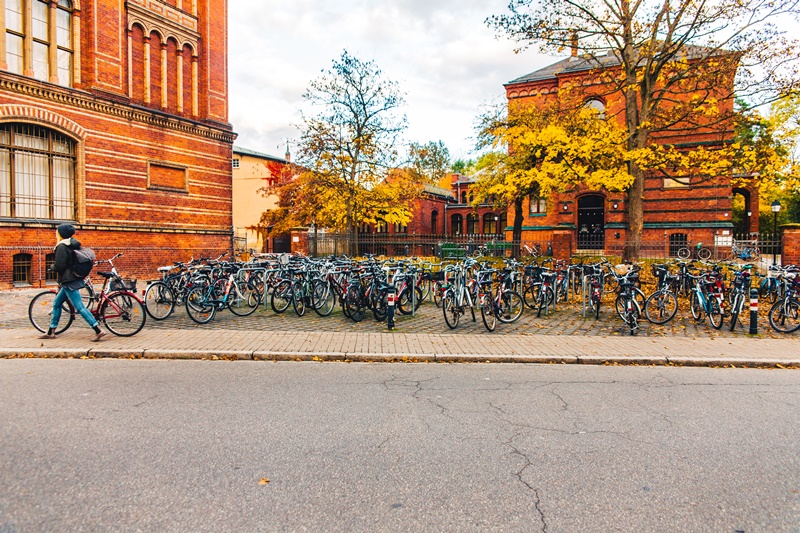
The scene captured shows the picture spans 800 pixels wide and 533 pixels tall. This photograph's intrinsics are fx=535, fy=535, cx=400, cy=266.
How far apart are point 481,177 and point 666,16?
44.6ft

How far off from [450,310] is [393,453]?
618 cm

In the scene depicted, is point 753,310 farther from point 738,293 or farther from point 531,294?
point 531,294

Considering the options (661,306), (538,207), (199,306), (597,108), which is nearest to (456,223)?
(538,207)

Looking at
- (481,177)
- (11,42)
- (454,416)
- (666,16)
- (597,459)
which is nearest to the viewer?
(597,459)

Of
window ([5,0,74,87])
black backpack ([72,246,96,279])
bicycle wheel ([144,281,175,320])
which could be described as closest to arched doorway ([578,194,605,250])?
bicycle wheel ([144,281,175,320])

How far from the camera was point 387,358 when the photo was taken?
299 inches

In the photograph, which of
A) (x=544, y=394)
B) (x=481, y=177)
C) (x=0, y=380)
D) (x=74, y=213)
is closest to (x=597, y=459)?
(x=544, y=394)

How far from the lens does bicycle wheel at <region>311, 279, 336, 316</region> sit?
11.5 m

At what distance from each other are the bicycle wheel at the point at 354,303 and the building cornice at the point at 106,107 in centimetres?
1423

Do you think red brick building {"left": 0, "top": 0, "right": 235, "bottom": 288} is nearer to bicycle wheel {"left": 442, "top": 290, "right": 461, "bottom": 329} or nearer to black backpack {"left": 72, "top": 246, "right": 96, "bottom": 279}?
black backpack {"left": 72, "top": 246, "right": 96, "bottom": 279}

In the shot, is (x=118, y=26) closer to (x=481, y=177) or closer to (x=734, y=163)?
(x=481, y=177)

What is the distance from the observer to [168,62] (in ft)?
72.4

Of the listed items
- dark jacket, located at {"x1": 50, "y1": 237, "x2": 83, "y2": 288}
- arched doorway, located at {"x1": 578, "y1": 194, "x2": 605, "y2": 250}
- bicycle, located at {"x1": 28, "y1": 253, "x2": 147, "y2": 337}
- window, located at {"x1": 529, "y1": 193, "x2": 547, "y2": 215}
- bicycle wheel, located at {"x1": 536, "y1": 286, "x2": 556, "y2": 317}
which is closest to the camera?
dark jacket, located at {"x1": 50, "y1": 237, "x2": 83, "y2": 288}

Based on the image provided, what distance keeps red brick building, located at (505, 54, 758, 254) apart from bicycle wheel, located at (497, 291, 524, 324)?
66.4 feet
